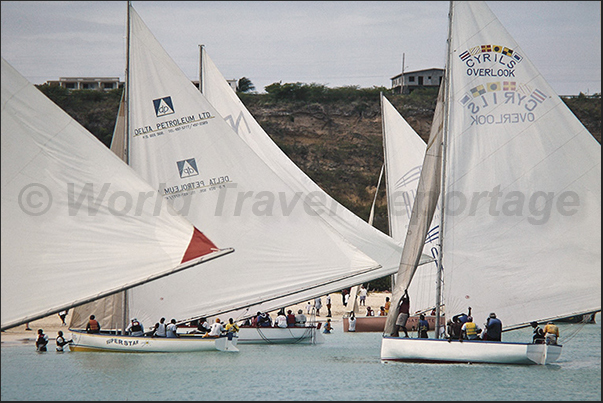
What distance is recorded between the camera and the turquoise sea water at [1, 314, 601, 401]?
2056 cm

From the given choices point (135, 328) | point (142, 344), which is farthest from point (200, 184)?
point (142, 344)

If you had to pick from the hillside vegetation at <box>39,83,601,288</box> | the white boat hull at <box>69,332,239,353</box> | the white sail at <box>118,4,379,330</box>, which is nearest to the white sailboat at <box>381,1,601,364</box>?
the white sail at <box>118,4,379,330</box>

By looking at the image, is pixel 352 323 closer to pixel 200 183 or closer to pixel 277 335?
pixel 277 335

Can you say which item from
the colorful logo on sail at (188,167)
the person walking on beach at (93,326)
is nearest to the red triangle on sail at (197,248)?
the colorful logo on sail at (188,167)

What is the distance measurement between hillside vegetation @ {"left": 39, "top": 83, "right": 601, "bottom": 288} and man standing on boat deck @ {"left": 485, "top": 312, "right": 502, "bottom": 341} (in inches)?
2537

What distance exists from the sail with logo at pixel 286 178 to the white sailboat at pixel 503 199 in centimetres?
262

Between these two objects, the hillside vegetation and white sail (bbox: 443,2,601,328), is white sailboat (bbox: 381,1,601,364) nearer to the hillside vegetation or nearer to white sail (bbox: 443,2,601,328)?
white sail (bbox: 443,2,601,328)

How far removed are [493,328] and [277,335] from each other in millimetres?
12032

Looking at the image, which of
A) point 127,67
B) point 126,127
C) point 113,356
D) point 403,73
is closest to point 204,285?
point 113,356

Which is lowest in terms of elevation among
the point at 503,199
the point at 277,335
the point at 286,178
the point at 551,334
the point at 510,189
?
the point at 277,335

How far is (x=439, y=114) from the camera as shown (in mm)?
24969

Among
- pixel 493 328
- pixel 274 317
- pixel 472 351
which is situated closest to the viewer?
pixel 472 351

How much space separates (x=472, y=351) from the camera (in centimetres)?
2342

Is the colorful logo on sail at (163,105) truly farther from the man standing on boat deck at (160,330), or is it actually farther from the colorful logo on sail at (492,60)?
the colorful logo on sail at (492,60)
